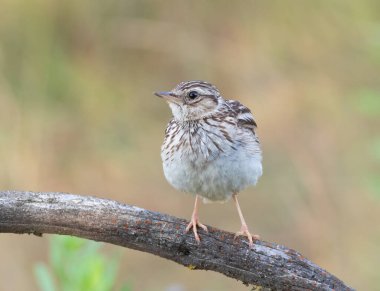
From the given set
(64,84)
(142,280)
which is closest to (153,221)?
(142,280)

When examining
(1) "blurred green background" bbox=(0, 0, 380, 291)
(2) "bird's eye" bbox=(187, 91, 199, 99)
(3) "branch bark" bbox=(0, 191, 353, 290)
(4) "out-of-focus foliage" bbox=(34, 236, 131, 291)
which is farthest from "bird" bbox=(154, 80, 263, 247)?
(1) "blurred green background" bbox=(0, 0, 380, 291)

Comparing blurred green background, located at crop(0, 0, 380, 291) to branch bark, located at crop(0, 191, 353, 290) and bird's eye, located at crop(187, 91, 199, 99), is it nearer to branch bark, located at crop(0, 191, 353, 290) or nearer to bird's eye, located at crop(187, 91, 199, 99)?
bird's eye, located at crop(187, 91, 199, 99)

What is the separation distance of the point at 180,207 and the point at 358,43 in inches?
113

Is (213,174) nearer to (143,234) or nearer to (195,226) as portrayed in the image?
(195,226)

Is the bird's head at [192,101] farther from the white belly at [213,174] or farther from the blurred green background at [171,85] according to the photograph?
the blurred green background at [171,85]

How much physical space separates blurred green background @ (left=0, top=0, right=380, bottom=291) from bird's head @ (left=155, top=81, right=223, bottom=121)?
13.1 ft

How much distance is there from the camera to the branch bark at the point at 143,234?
16.3 ft

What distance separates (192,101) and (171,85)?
15.8ft

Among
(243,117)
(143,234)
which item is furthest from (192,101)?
(143,234)

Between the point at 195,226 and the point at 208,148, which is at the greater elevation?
the point at 208,148

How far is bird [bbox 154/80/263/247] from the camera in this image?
5879 mm

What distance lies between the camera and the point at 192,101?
21.1ft

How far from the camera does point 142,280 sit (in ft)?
34.7

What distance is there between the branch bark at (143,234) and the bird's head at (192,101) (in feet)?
4.41
